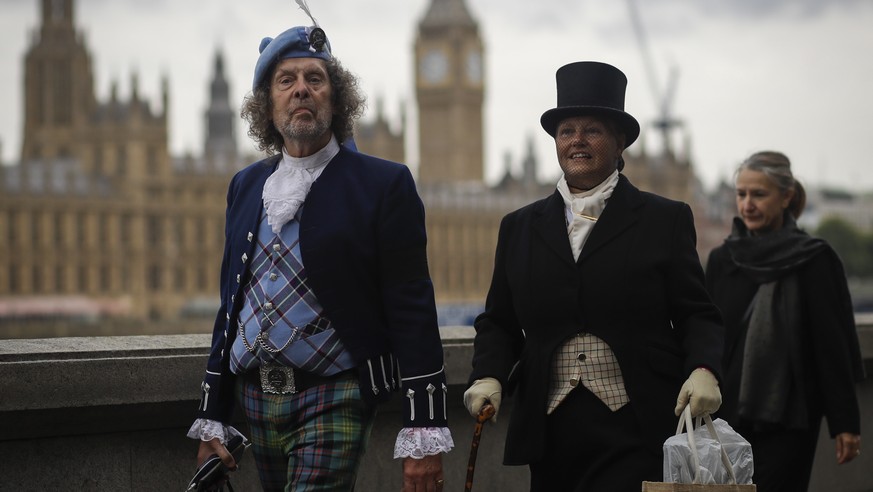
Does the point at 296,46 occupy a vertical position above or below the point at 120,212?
above

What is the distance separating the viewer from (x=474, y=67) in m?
84.8

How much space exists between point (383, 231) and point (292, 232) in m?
0.17

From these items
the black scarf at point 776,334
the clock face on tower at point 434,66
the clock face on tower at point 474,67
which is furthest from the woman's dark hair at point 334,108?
the clock face on tower at point 474,67

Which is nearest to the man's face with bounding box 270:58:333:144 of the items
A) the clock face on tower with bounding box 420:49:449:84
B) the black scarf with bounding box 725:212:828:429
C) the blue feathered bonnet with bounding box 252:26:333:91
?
the blue feathered bonnet with bounding box 252:26:333:91

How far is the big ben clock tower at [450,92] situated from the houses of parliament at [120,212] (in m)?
5.83

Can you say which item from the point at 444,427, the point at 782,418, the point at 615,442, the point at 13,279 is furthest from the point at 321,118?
the point at 13,279

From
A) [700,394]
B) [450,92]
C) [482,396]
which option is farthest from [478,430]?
[450,92]

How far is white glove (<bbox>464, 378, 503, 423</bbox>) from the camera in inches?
110

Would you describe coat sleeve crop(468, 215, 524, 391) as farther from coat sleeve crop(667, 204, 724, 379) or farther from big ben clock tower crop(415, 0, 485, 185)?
big ben clock tower crop(415, 0, 485, 185)

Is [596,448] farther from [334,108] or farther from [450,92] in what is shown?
[450,92]

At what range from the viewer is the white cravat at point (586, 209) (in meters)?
2.95

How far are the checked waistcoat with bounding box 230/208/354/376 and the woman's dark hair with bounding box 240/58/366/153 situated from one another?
0.73 ft

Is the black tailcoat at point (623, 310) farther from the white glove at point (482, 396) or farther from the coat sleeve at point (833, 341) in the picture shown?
the coat sleeve at point (833, 341)

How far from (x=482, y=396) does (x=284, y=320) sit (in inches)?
16.1
